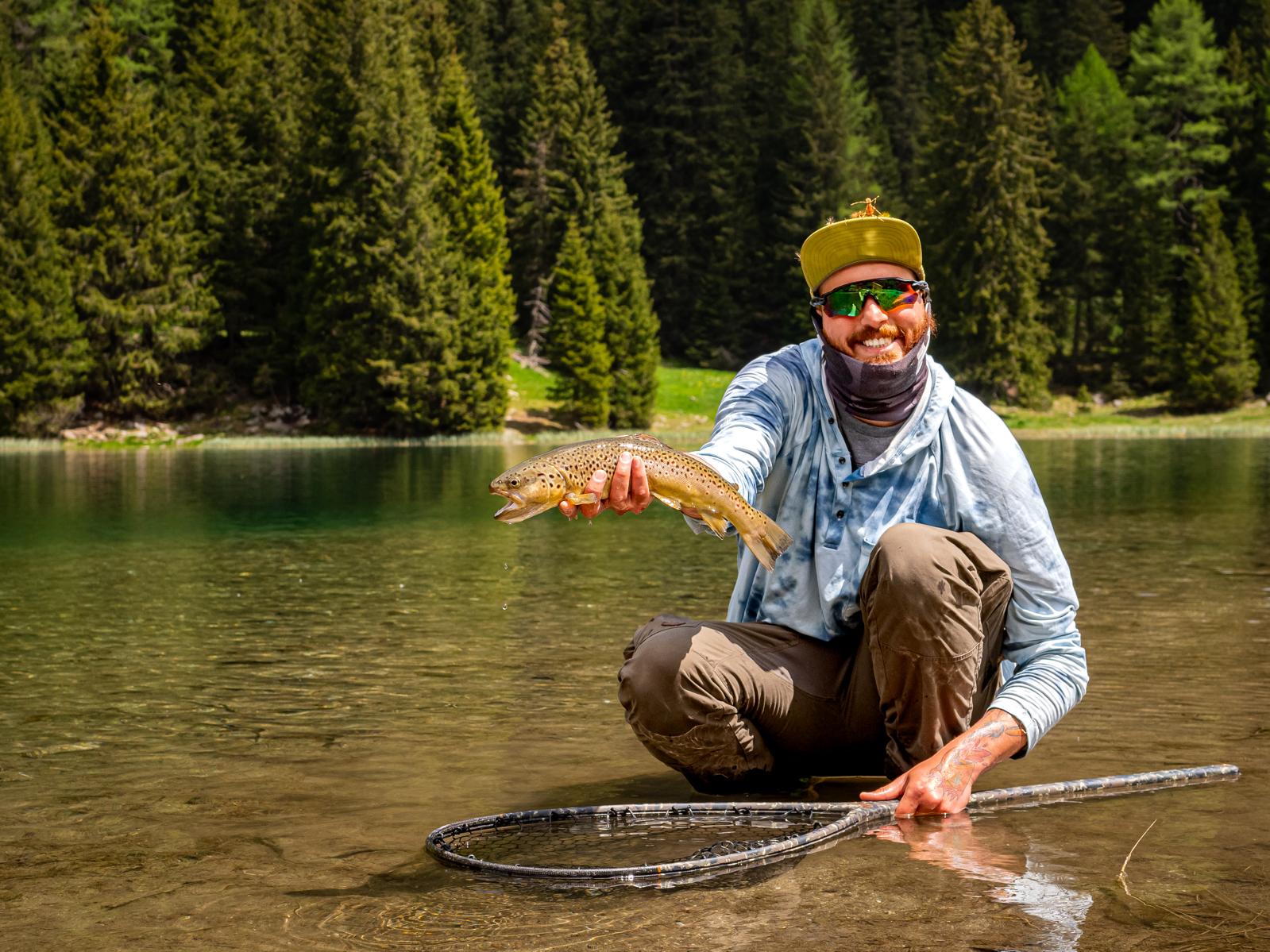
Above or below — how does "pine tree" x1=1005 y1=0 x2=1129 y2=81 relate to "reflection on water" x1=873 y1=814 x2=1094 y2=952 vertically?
above

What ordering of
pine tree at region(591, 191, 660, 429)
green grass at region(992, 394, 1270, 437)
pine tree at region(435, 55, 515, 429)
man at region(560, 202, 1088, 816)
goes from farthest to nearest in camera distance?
pine tree at region(591, 191, 660, 429)
green grass at region(992, 394, 1270, 437)
pine tree at region(435, 55, 515, 429)
man at region(560, 202, 1088, 816)

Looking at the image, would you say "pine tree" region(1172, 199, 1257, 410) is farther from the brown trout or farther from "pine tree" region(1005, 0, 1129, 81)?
the brown trout

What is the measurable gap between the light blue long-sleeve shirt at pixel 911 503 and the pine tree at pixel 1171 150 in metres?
67.9

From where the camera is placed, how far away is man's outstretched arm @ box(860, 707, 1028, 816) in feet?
16.1

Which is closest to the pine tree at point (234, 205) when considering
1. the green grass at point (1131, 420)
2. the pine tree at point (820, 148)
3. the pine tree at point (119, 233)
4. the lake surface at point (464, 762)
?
the pine tree at point (119, 233)

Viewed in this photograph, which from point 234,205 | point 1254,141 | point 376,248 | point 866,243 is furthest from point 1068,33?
point 866,243

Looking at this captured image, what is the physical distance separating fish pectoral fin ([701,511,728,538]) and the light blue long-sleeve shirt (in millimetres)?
367

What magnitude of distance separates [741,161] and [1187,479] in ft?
193

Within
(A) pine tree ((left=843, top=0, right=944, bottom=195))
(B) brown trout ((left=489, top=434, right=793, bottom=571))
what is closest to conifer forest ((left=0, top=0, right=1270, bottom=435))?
(A) pine tree ((left=843, top=0, right=944, bottom=195))

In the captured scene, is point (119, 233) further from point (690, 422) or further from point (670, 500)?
point (670, 500)

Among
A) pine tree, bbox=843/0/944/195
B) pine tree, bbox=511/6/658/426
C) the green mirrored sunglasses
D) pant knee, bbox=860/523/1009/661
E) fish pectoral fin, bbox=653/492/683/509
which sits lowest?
pant knee, bbox=860/523/1009/661

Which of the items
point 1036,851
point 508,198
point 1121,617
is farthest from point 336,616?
point 508,198

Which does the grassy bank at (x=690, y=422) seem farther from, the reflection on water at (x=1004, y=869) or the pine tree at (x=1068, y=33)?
the reflection on water at (x=1004, y=869)

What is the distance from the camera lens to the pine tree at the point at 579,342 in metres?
58.0
